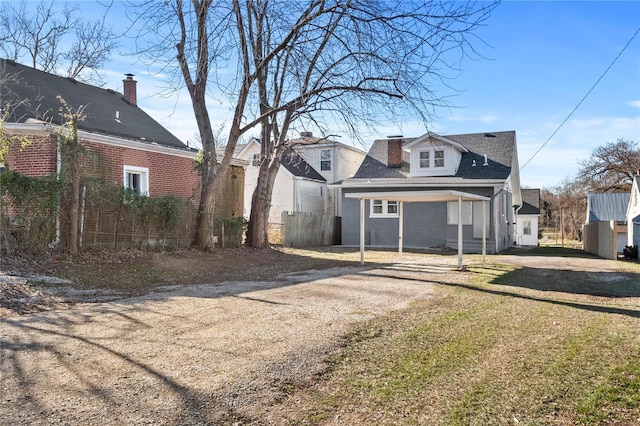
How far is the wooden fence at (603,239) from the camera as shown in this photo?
19.0 metres

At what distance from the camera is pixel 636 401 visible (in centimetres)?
381

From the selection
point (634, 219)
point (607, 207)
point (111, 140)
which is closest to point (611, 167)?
point (607, 207)

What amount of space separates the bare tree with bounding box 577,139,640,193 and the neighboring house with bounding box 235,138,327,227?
22.7 meters

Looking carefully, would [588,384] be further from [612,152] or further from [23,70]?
[612,152]

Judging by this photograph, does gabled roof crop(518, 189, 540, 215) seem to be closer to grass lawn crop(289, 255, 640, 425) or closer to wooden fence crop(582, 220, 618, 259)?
wooden fence crop(582, 220, 618, 259)

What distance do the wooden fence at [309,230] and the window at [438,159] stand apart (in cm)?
572

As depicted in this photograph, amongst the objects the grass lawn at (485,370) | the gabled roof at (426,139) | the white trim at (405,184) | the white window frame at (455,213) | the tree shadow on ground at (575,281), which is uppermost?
the gabled roof at (426,139)

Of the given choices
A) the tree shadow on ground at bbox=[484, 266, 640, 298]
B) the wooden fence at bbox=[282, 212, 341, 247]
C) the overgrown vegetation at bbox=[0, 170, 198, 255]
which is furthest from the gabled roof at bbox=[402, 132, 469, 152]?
the overgrown vegetation at bbox=[0, 170, 198, 255]

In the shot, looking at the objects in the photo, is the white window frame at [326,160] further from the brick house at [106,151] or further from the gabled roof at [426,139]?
the brick house at [106,151]

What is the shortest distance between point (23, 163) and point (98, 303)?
7.07 m

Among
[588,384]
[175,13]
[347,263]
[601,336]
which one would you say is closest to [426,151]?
[347,263]

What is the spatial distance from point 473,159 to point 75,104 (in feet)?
54.0

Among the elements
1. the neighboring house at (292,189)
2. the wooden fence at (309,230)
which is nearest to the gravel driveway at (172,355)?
the wooden fence at (309,230)

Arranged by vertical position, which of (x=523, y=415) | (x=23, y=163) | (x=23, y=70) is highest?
(x=23, y=70)
